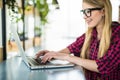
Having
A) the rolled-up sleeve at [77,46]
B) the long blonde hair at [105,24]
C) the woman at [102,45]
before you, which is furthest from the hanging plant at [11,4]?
the long blonde hair at [105,24]

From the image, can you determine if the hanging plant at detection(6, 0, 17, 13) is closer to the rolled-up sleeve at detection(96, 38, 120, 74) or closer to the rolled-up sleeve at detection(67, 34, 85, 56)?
the rolled-up sleeve at detection(67, 34, 85, 56)

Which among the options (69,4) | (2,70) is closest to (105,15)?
(2,70)

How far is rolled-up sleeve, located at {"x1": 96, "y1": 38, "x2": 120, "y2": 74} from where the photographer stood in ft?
5.32

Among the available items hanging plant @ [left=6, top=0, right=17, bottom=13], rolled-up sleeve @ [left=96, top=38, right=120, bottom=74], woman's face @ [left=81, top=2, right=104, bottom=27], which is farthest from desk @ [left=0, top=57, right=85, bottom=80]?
hanging plant @ [left=6, top=0, right=17, bottom=13]

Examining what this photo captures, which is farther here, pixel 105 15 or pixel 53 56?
pixel 53 56

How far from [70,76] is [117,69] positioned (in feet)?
1.06

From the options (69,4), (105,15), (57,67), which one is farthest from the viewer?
(69,4)

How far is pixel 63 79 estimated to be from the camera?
1.69 metres

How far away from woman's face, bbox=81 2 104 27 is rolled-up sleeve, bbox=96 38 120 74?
22cm

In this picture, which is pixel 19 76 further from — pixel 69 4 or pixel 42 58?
pixel 69 4

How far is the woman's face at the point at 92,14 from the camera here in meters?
1.71

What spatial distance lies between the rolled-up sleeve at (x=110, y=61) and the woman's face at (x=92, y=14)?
0.22 metres

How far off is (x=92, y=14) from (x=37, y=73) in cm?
59

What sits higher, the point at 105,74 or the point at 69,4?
the point at 69,4
